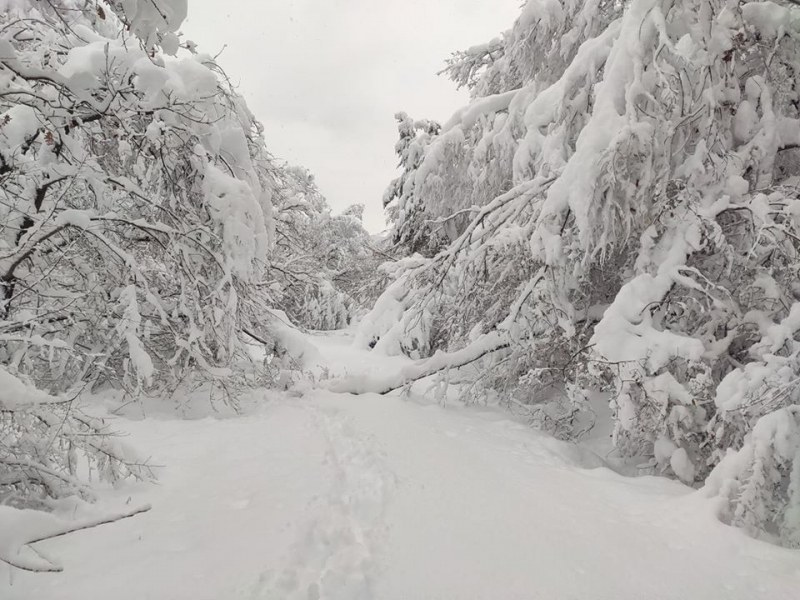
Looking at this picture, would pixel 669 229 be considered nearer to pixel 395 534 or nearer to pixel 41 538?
pixel 395 534

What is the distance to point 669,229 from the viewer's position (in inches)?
195

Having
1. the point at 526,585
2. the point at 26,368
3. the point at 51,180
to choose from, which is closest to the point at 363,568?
the point at 526,585

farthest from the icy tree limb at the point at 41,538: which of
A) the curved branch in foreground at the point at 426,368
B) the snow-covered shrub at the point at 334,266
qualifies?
the snow-covered shrub at the point at 334,266

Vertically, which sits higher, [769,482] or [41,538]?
[769,482]

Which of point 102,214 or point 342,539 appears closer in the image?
point 342,539

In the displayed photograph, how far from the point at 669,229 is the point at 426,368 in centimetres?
359

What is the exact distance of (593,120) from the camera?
4.72 meters

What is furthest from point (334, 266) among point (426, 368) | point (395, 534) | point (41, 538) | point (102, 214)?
point (41, 538)

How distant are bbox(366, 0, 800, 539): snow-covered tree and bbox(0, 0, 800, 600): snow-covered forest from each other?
31 millimetres

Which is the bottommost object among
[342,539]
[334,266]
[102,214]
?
[342,539]

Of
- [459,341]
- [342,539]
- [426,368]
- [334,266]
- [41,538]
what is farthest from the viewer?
[334,266]

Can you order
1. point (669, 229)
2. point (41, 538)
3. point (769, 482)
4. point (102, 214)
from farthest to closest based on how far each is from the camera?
1. point (669, 229)
2. point (102, 214)
3. point (769, 482)
4. point (41, 538)

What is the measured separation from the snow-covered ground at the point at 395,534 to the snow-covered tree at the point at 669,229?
0.91m

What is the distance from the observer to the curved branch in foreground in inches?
261
